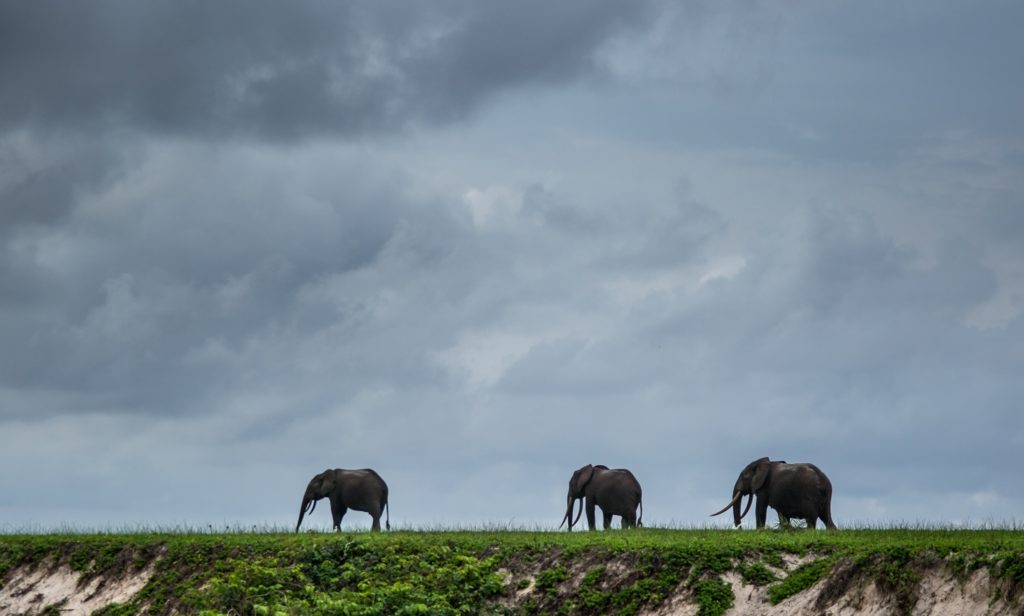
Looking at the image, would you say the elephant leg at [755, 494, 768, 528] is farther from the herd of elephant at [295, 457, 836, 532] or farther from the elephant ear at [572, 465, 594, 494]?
the elephant ear at [572, 465, 594, 494]

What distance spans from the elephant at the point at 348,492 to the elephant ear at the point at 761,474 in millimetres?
12453

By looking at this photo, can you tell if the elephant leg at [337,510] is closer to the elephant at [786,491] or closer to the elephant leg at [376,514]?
the elephant leg at [376,514]

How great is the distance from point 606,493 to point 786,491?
6.50m

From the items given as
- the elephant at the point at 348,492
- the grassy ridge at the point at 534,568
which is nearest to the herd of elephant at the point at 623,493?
the elephant at the point at 348,492

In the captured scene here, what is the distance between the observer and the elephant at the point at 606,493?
133 ft

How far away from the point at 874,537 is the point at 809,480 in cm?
847

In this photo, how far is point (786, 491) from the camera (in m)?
36.3

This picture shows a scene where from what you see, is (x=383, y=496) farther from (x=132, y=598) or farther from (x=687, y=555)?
(x=687, y=555)

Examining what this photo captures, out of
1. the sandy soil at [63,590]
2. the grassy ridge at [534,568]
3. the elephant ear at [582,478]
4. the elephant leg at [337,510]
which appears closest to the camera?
the grassy ridge at [534,568]

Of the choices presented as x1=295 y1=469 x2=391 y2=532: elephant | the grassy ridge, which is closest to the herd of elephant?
x1=295 y1=469 x2=391 y2=532: elephant

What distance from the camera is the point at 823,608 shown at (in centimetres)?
2462

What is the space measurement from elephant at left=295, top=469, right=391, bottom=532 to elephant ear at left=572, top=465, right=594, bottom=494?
20.7ft

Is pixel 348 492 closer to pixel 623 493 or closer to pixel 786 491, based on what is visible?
pixel 623 493

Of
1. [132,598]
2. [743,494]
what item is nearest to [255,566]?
[132,598]
